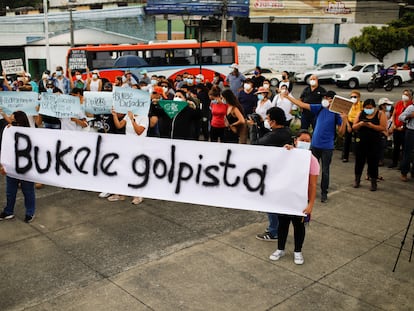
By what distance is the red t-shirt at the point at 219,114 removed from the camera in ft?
27.4

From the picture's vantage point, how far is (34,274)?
15.4 ft

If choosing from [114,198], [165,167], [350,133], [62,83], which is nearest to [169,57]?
[62,83]

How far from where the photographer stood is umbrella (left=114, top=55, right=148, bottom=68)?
829 inches

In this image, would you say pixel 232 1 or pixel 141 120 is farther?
pixel 232 1

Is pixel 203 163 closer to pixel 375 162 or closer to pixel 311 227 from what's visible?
pixel 311 227

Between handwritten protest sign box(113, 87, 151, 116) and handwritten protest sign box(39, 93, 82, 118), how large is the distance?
41.8 inches

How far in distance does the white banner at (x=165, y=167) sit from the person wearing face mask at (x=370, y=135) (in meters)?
3.24

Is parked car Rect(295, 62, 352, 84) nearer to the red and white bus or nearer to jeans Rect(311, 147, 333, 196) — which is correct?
the red and white bus

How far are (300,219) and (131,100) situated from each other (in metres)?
2.92

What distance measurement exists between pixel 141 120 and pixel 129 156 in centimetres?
122

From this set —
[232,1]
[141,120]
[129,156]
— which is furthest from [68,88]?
[232,1]

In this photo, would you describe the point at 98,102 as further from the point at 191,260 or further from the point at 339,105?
the point at 339,105

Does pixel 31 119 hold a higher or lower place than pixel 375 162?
higher

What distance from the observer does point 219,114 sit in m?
8.38
